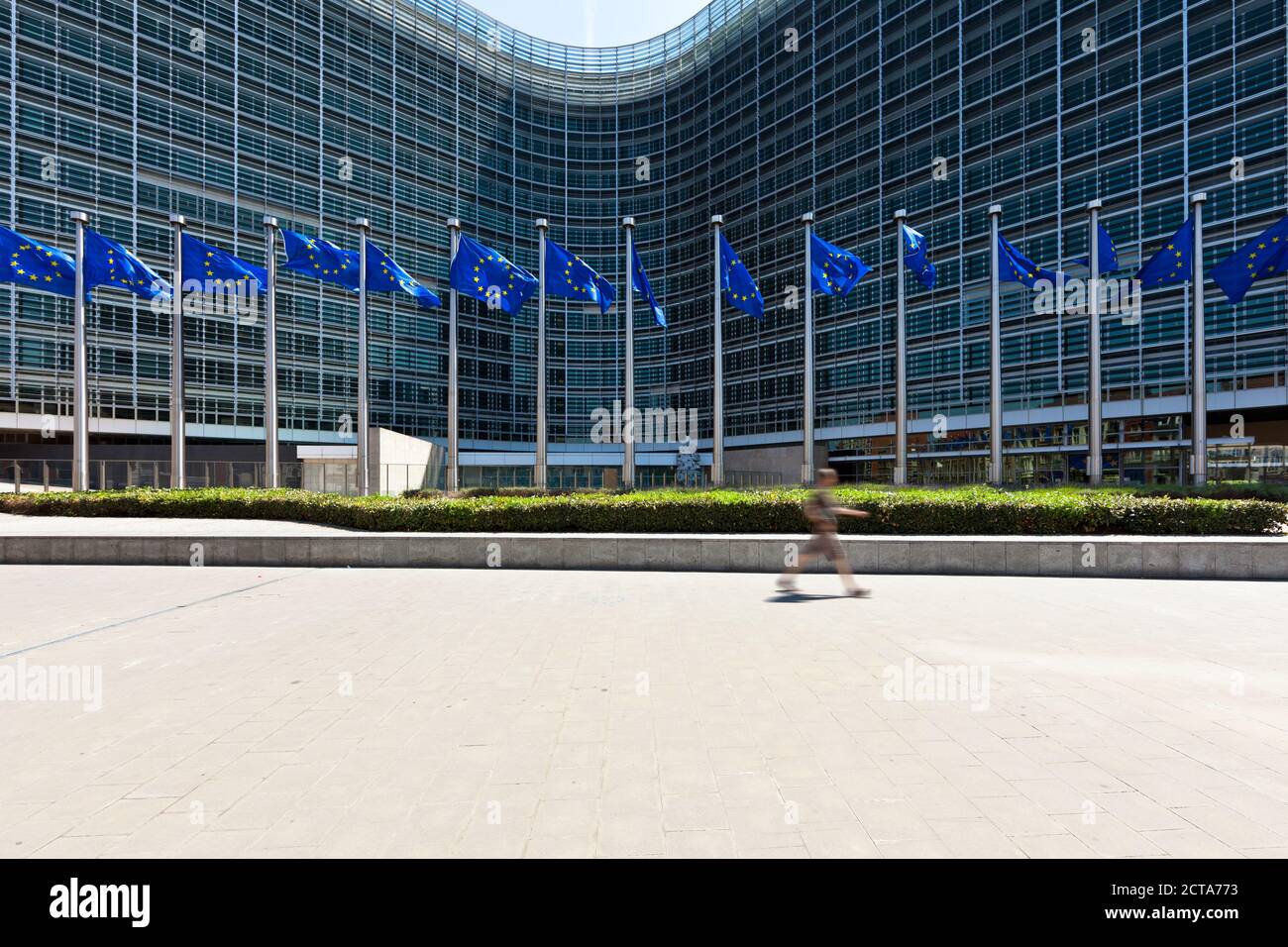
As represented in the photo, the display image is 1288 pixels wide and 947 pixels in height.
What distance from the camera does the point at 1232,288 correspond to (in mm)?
20938

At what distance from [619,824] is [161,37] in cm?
6563

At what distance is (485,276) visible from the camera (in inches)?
968

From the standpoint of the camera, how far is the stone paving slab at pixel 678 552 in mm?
11547

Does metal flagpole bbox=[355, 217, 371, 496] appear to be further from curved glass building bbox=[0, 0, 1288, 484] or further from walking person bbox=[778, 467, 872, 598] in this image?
curved glass building bbox=[0, 0, 1288, 484]

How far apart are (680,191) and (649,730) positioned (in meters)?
68.1

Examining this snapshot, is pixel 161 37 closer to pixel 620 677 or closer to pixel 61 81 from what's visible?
pixel 61 81

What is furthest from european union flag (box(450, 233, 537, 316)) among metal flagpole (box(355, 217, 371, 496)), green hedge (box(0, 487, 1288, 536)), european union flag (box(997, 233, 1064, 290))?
european union flag (box(997, 233, 1064, 290))

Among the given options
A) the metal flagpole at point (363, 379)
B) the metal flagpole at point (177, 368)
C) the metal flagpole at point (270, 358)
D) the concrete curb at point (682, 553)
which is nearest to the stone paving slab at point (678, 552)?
the concrete curb at point (682, 553)

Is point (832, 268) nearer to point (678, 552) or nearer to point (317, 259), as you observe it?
point (678, 552)

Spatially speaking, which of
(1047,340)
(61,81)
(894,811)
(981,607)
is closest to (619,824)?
(894,811)

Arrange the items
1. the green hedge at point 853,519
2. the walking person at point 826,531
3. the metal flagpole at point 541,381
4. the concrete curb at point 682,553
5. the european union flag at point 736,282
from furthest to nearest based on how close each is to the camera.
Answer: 1. the metal flagpole at point 541,381
2. the european union flag at point 736,282
3. the green hedge at point 853,519
4. the concrete curb at point 682,553
5. the walking person at point 826,531

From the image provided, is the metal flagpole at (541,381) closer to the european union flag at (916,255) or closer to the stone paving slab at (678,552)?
the stone paving slab at (678,552)

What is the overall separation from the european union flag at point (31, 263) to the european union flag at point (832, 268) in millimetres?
26359

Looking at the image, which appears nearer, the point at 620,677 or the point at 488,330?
the point at 620,677
